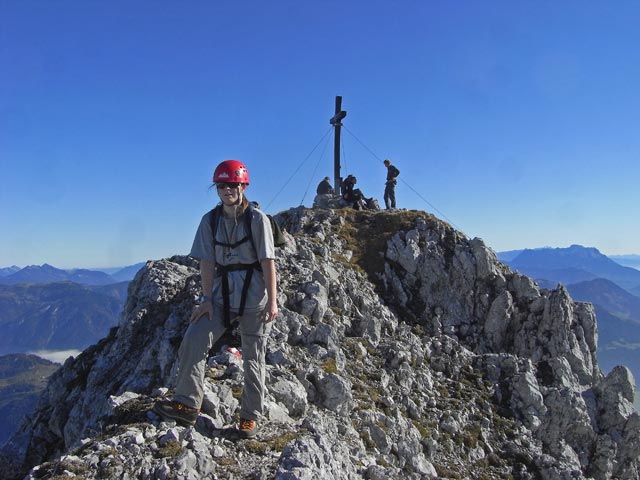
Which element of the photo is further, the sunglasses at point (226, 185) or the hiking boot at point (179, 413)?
the hiking boot at point (179, 413)

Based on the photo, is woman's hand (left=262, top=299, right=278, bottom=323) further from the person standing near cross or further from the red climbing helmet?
the person standing near cross

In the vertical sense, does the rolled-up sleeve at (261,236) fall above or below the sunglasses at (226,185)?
below

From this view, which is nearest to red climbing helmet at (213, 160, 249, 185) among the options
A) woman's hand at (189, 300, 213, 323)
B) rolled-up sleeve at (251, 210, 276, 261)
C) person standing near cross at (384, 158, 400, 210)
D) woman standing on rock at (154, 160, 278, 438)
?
woman standing on rock at (154, 160, 278, 438)

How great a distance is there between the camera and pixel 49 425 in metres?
18.8

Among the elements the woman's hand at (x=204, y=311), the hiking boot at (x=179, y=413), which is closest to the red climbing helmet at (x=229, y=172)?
the woman's hand at (x=204, y=311)

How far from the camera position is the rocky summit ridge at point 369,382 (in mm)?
8523

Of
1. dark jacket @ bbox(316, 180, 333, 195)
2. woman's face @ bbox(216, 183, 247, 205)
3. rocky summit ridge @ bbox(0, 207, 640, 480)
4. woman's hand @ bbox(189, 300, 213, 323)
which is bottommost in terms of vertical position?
rocky summit ridge @ bbox(0, 207, 640, 480)

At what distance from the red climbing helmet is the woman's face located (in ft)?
0.29

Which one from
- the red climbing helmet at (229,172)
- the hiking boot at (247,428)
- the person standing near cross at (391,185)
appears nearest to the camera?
the red climbing helmet at (229,172)

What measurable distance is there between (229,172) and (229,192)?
35 centimetres

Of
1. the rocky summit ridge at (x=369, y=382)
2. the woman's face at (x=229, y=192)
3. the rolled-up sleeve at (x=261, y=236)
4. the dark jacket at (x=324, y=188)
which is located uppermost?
the dark jacket at (x=324, y=188)

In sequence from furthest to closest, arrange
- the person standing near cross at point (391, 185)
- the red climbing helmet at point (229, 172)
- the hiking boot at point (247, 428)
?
the person standing near cross at point (391, 185) < the hiking boot at point (247, 428) < the red climbing helmet at point (229, 172)

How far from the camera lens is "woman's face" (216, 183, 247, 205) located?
8281 millimetres

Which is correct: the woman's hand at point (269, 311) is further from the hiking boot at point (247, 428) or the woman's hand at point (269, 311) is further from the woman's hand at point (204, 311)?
the hiking boot at point (247, 428)
